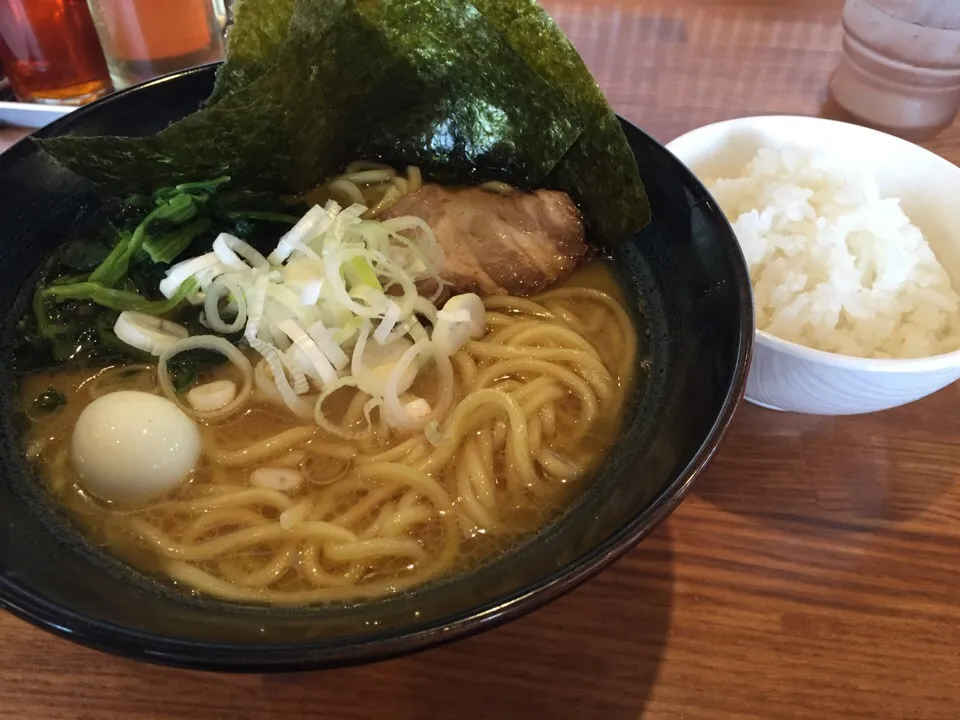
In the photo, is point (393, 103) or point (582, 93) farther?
point (393, 103)

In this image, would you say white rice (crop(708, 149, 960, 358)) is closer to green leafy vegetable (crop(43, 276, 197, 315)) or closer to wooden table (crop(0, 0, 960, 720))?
wooden table (crop(0, 0, 960, 720))

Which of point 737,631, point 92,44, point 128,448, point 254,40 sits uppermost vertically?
point 254,40

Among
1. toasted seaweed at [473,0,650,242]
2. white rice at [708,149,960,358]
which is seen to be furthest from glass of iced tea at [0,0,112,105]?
white rice at [708,149,960,358]

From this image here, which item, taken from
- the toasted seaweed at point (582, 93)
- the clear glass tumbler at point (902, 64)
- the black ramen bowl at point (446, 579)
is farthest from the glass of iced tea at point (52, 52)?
the clear glass tumbler at point (902, 64)

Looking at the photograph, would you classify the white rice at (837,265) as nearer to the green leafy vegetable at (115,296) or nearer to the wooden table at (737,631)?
the wooden table at (737,631)

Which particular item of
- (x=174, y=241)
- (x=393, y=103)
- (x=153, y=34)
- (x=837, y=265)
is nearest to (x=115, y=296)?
(x=174, y=241)

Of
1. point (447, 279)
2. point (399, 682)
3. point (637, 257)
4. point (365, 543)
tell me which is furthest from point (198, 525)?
point (637, 257)

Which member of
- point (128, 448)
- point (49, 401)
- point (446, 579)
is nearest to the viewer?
point (446, 579)

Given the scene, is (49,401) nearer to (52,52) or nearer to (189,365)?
(189,365)

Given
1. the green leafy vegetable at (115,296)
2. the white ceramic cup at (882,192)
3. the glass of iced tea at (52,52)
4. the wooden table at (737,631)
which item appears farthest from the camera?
the glass of iced tea at (52,52)
